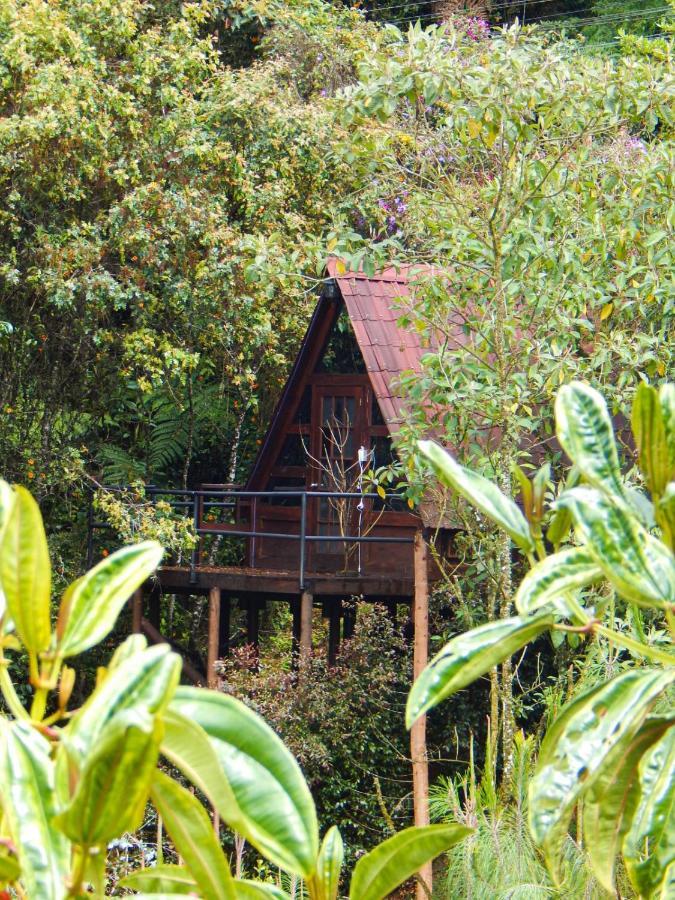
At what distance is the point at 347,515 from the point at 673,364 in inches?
165

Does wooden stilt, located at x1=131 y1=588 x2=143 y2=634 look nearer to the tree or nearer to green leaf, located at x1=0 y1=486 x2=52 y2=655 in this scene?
the tree

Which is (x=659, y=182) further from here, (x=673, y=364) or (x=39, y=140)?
(x=39, y=140)

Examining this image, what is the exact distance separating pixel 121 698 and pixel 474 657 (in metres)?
0.34

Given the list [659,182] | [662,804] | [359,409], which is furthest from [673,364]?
[662,804]

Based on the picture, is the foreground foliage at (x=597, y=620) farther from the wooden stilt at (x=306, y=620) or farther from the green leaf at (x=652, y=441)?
the wooden stilt at (x=306, y=620)

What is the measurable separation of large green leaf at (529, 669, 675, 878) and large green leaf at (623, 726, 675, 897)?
61 millimetres

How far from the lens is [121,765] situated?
22.0 inches

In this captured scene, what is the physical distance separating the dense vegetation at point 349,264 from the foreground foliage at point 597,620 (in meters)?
0.02

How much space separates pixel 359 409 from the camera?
1006cm

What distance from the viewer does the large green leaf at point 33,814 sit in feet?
2.11

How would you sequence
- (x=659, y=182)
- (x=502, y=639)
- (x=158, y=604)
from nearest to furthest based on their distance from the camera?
(x=502, y=639) < (x=659, y=182) < (x=158, y=604)

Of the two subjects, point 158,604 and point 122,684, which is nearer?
point 122,684

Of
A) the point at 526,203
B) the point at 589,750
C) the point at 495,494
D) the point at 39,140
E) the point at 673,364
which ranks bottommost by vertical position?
the point at 589,750

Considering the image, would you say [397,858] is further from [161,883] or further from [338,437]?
[338,437]
